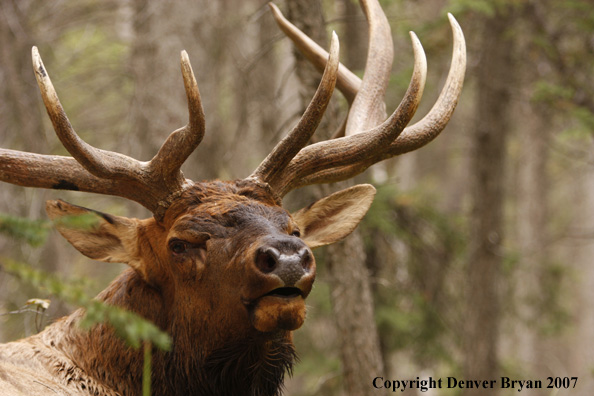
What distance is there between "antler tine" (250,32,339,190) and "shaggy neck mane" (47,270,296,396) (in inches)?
45.0

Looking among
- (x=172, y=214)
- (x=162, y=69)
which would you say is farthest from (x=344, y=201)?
(x=162, y=69)

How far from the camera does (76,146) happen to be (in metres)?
4.36

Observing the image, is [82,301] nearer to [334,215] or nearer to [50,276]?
[50,276]

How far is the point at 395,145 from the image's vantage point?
5281 millimetres

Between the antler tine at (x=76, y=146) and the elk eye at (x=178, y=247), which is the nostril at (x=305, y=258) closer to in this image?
the elk eye at (x=178, y=247)

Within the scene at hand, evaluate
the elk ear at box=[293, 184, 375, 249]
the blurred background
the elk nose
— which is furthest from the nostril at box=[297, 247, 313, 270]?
the blurred background

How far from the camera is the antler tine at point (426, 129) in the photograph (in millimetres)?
5305

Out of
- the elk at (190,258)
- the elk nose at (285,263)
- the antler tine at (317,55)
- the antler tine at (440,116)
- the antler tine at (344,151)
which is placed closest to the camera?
the elk nose at (285,263)

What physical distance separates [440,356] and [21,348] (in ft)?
23.2

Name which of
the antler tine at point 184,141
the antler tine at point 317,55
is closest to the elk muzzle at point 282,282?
the antler tine at point 184,141

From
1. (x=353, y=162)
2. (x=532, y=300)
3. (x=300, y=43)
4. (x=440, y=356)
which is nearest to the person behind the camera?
(x=353, y=162)

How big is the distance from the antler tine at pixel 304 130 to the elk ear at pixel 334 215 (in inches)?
19.5

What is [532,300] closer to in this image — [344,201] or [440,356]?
[440,356]

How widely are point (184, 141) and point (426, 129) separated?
1.88 m
